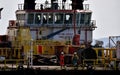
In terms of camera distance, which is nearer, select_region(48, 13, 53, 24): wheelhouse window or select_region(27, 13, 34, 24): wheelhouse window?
select_region(48, 13, 53, 24): wheelhouse window

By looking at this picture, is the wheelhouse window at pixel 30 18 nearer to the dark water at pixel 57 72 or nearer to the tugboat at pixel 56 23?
the tugboat at pixel 56 23

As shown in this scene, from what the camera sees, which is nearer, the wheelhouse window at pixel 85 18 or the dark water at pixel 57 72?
the dark water at pixel 57 72

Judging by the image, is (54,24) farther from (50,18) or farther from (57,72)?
(57,72)

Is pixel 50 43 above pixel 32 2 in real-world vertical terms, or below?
below

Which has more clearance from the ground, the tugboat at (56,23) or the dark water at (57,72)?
the tugboat at (56,23)

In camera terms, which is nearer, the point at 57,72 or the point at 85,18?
the point at 57,72

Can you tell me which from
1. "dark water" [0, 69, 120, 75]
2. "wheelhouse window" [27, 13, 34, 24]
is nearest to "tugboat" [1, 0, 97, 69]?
"wheelhouse window" [27, 13, 34, 24]

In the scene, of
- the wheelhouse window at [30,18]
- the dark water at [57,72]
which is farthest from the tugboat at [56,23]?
the dark water at [57,72]

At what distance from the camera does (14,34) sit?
157 feet

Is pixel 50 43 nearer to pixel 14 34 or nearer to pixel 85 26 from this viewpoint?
pixel 14 34

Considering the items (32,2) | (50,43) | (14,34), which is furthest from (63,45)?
(32,2)

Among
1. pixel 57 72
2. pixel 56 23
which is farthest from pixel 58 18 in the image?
pixel 57 72

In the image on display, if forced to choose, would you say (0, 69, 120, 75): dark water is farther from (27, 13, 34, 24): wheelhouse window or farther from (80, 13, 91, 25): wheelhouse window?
(27, 13, 34, 24): wheelhouse window

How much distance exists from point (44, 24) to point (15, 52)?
11.1m
